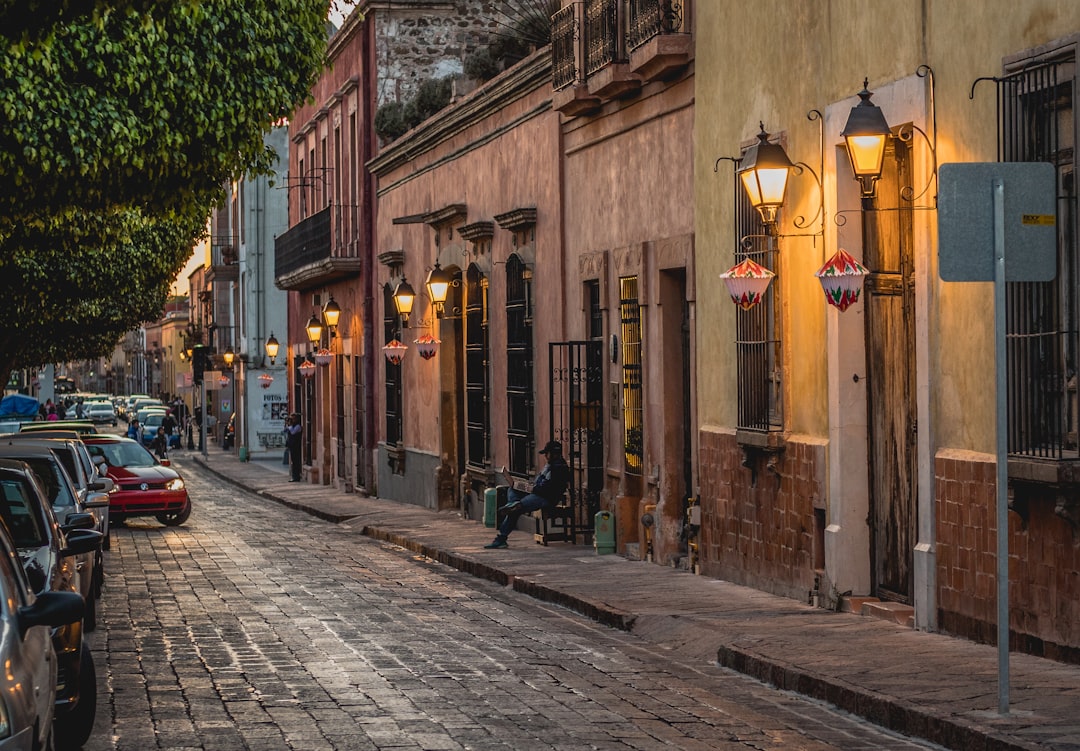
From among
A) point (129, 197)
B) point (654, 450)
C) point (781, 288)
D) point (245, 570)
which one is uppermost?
point (129, 197)

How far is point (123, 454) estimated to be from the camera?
29609mm

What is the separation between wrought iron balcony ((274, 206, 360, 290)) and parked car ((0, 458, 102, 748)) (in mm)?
24751

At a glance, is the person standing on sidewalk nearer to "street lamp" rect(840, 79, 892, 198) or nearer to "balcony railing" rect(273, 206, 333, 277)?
"balcony railing" rect(273, 206, 333, 277)

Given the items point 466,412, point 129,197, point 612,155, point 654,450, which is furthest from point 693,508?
point 466,412

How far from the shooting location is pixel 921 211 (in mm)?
13195

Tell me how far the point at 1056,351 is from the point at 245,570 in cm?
1151

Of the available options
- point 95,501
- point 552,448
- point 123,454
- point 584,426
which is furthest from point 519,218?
point 123,454

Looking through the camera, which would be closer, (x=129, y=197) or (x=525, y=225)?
(x=129, y=197)

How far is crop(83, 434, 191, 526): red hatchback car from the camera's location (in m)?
27.8

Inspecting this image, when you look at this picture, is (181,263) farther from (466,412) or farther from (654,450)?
(654,450)

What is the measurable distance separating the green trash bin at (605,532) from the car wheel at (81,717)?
11.3 m

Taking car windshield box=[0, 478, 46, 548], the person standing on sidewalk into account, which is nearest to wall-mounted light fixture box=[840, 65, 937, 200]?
car windshield box=[0, 478, 46, 548]

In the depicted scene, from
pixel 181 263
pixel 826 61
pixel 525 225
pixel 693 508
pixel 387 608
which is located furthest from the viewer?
pixel 181 263

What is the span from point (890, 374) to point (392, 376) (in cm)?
2049
